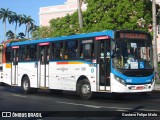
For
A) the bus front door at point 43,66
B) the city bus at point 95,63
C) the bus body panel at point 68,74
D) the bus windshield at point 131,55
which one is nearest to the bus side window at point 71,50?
the city bus at point 95,63

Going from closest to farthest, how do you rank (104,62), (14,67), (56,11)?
(104,62)
(14,67)
(56,11)

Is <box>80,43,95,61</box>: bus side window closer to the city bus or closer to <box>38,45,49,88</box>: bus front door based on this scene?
→ the city bus

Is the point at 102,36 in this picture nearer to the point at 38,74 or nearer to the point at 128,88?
the point at 128,88

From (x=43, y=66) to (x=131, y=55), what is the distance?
6.20 m

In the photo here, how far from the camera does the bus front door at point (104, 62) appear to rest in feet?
56.7

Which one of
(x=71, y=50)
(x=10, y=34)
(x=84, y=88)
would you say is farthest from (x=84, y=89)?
(x=10, y=34)

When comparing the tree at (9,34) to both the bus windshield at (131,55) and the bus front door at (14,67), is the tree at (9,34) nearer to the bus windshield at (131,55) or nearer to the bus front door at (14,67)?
the bus front door at (14,67)

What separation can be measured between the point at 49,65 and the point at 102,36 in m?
4.58

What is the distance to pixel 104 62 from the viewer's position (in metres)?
17.5

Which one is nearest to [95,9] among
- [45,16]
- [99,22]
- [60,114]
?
[99,22]

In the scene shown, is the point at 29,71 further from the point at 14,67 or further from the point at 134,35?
the point at 134,35

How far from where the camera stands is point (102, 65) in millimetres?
17625

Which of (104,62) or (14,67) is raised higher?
(104,62)

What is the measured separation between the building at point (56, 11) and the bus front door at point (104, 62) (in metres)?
53.1
